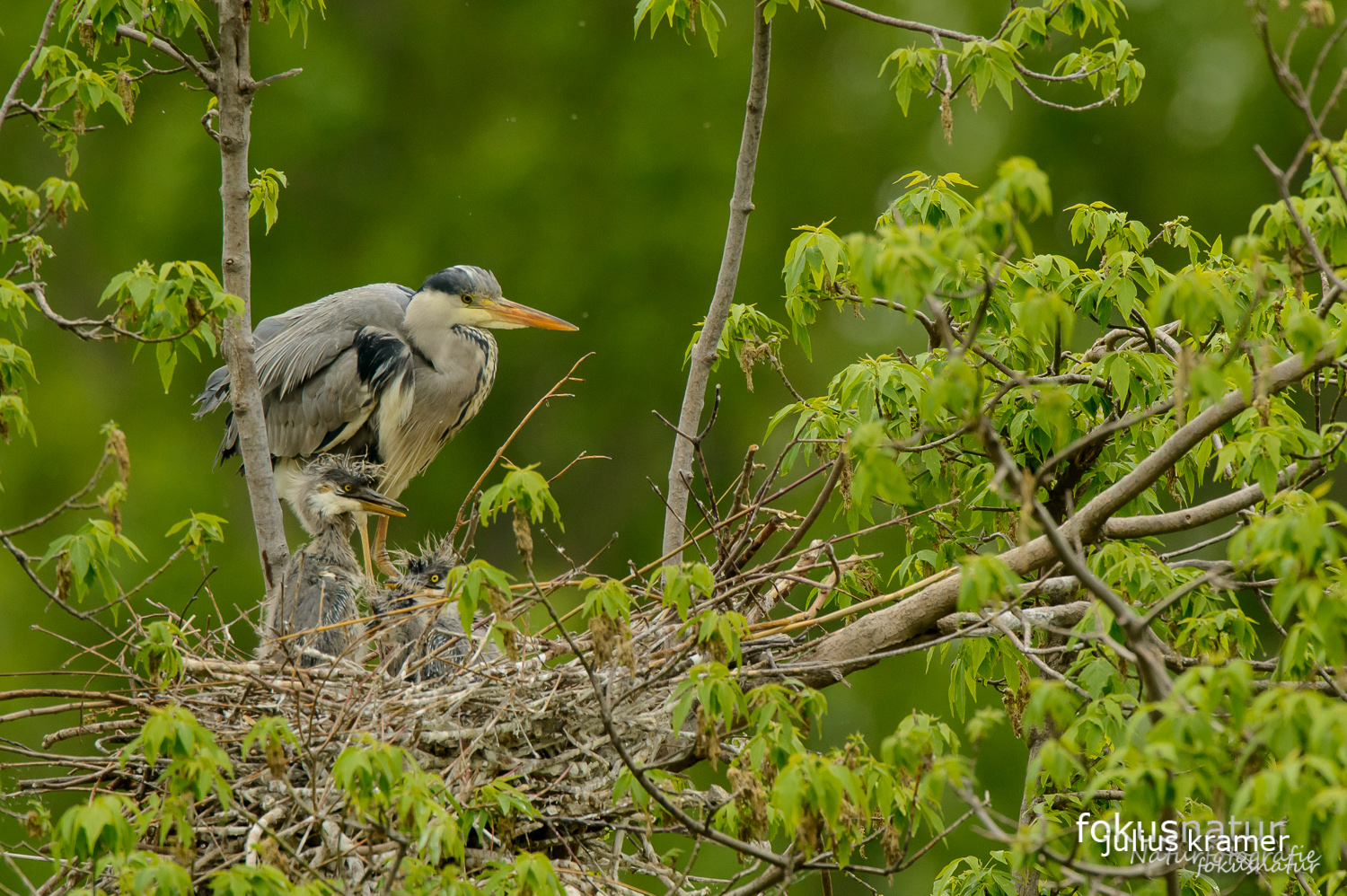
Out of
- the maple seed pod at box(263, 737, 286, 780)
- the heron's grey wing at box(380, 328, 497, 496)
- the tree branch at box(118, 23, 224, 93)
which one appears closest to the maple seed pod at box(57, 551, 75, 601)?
the maple seed pod at box(263, 737, 286, 780)

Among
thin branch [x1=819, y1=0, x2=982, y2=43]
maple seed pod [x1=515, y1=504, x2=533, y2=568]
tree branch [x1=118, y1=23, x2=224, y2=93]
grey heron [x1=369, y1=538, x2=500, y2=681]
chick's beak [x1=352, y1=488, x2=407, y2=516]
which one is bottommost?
grey heron [x1=369, y1=538, x2=500, y2=681]

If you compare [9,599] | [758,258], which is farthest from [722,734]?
[9,599]

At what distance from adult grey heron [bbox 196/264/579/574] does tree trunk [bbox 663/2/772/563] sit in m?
1.54

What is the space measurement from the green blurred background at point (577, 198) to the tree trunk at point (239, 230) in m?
6.46

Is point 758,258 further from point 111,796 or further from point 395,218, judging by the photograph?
point 111,796

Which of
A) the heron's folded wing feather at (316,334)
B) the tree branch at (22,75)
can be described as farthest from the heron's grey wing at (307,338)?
the tree branch at (22,75)

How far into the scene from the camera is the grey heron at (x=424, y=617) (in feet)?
13.7

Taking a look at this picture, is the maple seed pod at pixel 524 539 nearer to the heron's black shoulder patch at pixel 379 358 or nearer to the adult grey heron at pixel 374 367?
the adult grey heron at pixel 374 367

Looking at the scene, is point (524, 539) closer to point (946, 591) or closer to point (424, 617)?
point (946, 591)

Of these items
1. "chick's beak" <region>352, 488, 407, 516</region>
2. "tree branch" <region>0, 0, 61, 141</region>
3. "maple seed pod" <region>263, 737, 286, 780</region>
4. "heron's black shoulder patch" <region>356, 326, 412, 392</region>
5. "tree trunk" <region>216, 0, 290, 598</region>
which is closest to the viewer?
"maple seed pod" <region>263, 737, 286, 780</region>

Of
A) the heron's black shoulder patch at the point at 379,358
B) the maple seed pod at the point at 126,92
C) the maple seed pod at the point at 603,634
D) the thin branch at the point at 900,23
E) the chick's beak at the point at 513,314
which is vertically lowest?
the heron's black shoulder patch at the point at 379,358

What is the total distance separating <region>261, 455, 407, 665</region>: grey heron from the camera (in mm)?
4305

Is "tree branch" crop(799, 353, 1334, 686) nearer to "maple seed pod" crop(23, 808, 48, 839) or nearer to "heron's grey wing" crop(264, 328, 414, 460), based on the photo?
"maple seed pod" crop(23, 808, 48, 839)

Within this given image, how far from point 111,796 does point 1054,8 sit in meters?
2.96
